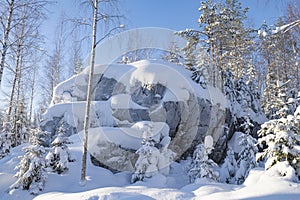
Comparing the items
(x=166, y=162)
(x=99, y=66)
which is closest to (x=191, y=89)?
(x=166, y=162)

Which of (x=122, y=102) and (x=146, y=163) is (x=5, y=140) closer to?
(x=122, y=102)

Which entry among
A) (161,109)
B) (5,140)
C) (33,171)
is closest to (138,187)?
(33,171)

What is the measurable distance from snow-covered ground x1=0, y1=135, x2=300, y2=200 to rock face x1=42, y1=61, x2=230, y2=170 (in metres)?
1.58

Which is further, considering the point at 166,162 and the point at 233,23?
the point at 233,23

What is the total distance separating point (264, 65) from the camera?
79.6ft

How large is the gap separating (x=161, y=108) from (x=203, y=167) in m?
3.82

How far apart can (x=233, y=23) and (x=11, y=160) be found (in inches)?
643

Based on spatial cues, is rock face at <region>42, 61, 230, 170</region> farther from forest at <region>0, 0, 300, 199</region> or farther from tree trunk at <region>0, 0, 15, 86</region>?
tree trunk at <region>0, 0, 15, 86</region>

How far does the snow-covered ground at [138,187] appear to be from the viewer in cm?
465

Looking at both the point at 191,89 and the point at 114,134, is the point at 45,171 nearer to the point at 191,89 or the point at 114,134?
the point at 114,134

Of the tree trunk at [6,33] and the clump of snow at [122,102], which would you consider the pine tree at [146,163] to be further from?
the tree trunk at [6,33]

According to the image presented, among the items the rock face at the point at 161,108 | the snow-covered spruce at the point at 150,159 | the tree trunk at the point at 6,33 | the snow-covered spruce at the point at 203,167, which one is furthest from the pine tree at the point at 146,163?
the tree trunk at the point at 6,33

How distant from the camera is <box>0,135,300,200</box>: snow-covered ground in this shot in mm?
4648

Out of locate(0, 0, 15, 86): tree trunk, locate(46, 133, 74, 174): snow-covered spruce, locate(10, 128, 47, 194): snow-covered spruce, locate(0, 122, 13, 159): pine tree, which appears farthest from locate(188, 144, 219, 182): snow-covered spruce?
locate(0, 122, 13, 159): pine tree
